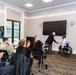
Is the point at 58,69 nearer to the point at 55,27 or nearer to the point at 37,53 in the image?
the point at 37,53

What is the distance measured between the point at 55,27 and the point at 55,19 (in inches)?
23.4

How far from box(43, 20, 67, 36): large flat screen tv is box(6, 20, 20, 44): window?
7.20 feet

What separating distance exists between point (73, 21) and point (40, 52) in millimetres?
4065

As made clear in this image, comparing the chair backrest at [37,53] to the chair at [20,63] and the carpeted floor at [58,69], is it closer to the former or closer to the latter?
the carpeted floor at [58,69]

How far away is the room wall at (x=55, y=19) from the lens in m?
6.53

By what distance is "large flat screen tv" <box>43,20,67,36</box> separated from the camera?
22.3 feet

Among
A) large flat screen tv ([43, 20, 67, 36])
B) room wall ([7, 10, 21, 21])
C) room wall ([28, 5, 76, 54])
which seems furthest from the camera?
room wall ([7, 10, 21, 21])

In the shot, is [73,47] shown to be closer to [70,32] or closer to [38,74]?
[70,32]

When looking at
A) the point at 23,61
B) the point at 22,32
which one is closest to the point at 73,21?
the point at 22,32

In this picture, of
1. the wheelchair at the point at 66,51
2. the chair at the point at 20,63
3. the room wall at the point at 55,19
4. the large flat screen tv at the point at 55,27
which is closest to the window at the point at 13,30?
the room wall at the point at 55,19

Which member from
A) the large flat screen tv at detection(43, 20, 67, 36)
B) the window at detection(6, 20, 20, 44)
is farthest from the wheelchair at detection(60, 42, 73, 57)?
the window at detection(6, 20, 20, 44)

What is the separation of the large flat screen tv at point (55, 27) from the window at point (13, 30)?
7.20 feet

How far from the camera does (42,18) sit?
7965 millimetres

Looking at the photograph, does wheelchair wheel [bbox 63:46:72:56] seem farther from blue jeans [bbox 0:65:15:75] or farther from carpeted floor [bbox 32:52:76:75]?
blue jeans [bbox 0:65:15:75]
